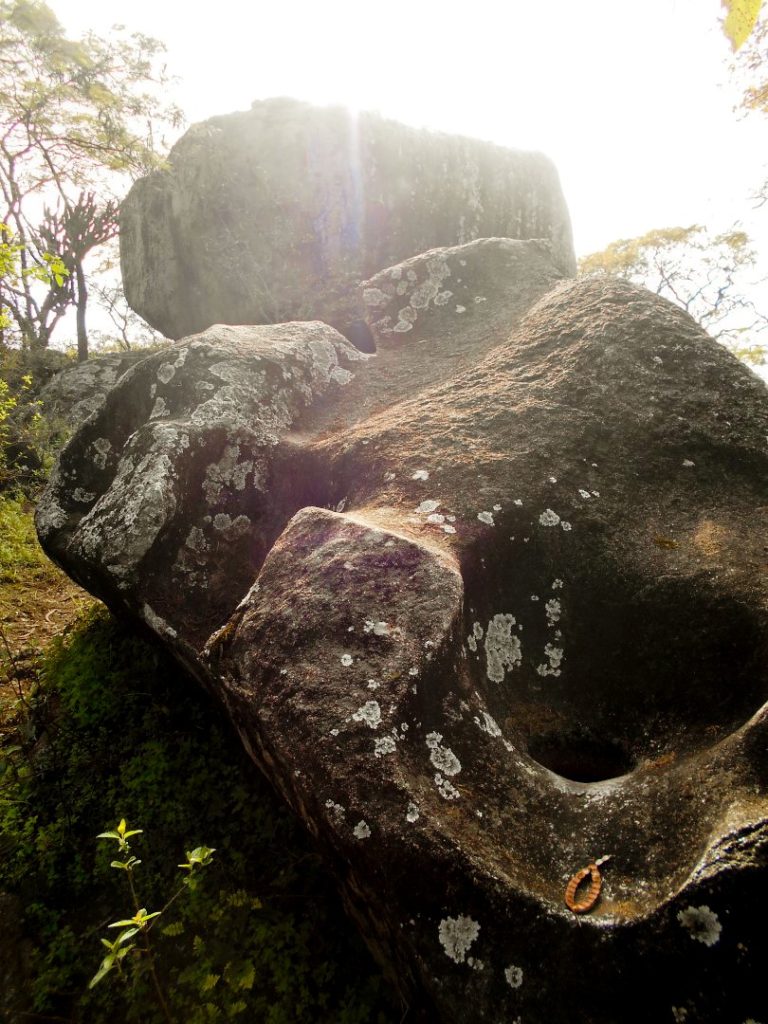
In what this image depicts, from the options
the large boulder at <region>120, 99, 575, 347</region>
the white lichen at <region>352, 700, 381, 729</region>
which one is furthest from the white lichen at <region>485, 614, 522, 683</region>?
the large boulder at <region>120, 99, 575, 347</region>

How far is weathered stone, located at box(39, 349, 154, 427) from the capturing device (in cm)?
1260

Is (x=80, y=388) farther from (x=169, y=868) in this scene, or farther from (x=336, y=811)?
(x=336, y=811)

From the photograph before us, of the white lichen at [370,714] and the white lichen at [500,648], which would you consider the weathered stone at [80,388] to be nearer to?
the white lichen at [500,648]

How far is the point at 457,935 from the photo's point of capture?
6.22 ft

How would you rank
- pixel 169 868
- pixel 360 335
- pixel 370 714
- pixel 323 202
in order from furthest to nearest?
1. pixel 323 202
2. pixel 360 335
3. pixel 169 868
4. pixel 370 714

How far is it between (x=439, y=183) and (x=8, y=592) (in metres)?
8.91

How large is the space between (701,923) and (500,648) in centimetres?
139

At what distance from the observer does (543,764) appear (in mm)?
2656

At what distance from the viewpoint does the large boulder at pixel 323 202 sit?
9.34 meters

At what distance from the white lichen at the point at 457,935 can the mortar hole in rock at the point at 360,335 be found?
7.48 meters

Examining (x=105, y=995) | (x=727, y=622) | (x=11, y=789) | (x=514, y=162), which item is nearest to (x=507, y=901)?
(x=727, y=622)

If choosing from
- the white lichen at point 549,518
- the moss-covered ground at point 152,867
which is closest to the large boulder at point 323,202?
the white lichen at point 549,518

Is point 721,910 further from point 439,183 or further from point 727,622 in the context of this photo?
point 439,183

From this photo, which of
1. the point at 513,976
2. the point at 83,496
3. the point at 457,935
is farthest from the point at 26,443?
the point at 513,976
